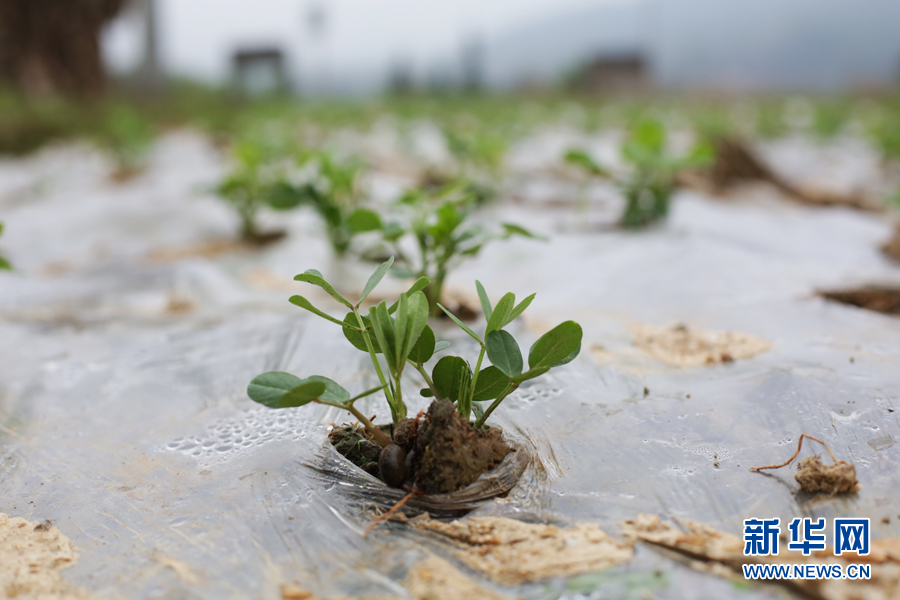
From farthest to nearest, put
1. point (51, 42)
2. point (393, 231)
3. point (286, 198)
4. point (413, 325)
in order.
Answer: point (51, 42) < point (286, 198) < point (393, 231) < point (413, 325)

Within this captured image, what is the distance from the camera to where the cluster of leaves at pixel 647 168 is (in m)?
2.35

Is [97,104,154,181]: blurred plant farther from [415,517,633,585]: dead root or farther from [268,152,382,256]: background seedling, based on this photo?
[415,517,633,585]: dead root

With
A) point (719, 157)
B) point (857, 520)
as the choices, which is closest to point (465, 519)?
point (857, 520)

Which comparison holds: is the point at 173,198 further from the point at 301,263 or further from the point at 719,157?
the point at 719,157

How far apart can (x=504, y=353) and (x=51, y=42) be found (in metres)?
10.0

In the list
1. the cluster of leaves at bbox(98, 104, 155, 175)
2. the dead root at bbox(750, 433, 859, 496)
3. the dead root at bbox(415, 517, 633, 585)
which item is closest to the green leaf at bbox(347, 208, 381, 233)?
the dead root at bbox(415, 517, 633, 585)

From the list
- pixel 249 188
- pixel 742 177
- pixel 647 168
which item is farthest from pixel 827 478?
pixel 742 177

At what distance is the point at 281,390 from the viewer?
847 millimetres

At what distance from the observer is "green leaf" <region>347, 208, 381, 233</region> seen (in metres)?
1.51

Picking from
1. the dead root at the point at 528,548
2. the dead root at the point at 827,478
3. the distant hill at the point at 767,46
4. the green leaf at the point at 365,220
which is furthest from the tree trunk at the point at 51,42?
the distant hill at the point at 767,46

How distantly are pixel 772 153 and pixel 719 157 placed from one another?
1.57 m

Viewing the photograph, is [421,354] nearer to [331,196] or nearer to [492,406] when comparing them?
[492,406]

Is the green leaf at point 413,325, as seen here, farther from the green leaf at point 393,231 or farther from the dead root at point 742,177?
the dead root at point 742,177

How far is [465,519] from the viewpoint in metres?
0.85
